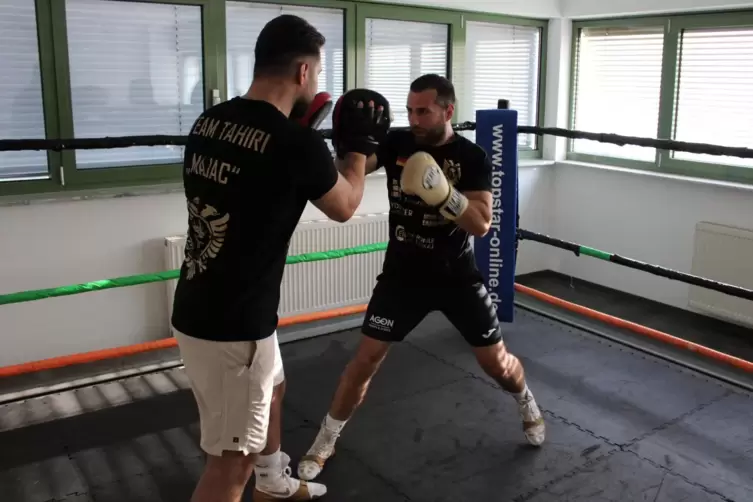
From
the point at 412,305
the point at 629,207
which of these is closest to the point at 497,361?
the point at 412,305

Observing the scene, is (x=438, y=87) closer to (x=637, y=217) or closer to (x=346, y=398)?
(x=346, y=398)

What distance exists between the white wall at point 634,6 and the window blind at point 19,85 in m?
3.14

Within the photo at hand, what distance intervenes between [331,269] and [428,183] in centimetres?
209

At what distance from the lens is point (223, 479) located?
1.53m

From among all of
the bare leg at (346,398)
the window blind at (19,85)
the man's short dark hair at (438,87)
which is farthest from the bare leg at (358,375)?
the window blind at (19,85)

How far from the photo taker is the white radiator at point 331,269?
149 inches

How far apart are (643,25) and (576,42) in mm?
542

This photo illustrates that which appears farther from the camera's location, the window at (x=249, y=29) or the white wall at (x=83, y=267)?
the window at (x=249, y=29)

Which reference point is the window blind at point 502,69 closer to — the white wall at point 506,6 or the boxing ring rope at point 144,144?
the white wall at point 506,6

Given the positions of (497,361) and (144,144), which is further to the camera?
(144,144)

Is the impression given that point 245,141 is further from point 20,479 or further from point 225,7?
point 225,7

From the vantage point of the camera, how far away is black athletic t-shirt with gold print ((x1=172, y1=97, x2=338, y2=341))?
140cm

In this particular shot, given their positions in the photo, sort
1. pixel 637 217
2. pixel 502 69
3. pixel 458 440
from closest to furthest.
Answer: pixel 458 440 < pixel 637 217 < pixel 502 69

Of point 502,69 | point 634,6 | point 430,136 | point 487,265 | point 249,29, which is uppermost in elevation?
point 634,6
